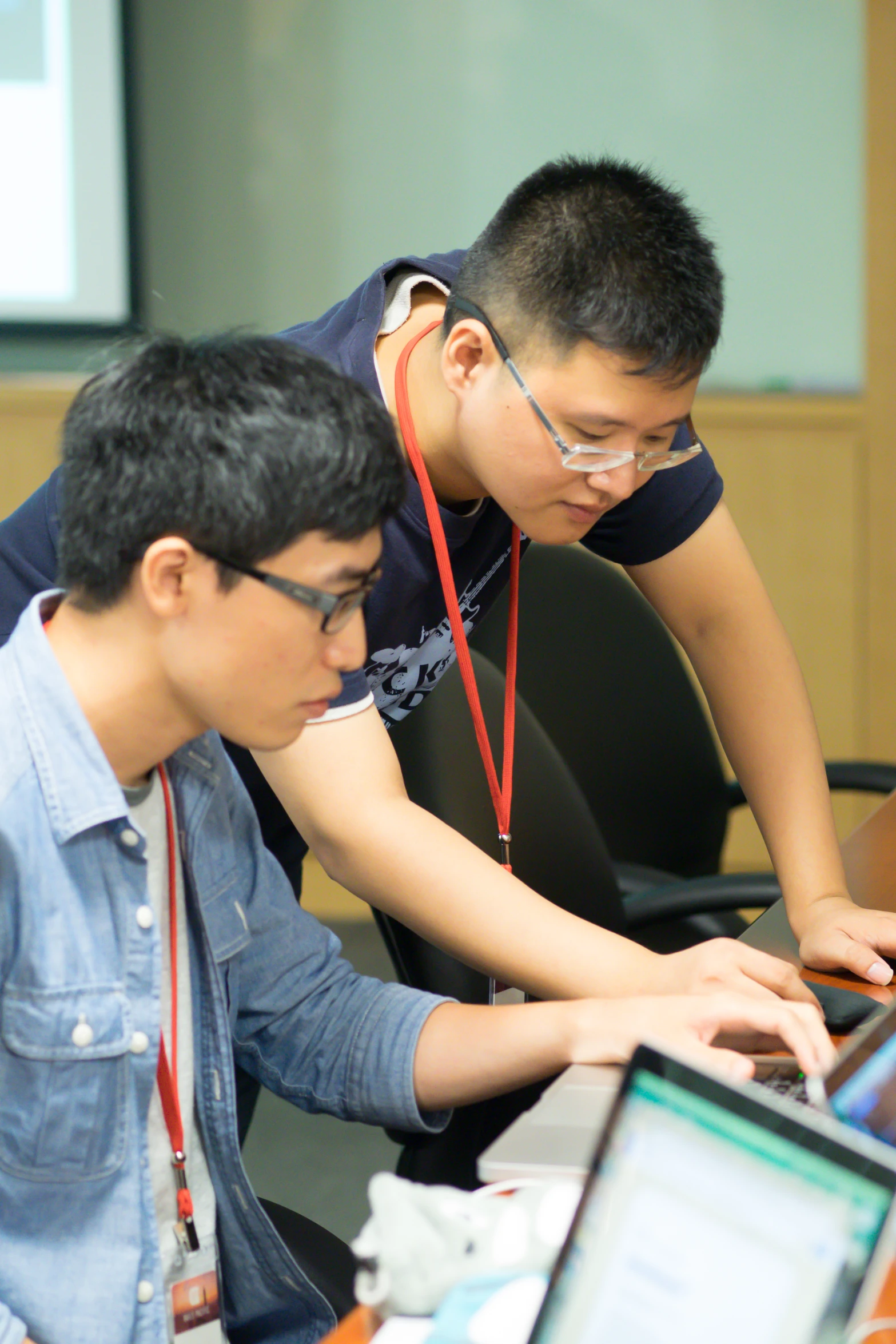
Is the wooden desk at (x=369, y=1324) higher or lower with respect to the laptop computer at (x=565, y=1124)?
higher

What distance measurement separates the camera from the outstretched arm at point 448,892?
3.00 feet

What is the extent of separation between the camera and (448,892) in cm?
97

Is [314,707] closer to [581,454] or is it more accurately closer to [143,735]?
[143,735]

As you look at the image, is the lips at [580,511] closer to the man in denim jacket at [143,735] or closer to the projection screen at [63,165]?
the man in denim jacket at [143,735]

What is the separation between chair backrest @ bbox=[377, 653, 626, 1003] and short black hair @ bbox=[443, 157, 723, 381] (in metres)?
0.38

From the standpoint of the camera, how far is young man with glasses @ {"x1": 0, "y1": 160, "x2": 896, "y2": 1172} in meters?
0.96

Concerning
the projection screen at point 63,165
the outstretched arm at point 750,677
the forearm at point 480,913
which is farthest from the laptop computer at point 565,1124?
the projection screen at point 63,165

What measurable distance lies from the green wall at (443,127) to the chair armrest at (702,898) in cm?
217

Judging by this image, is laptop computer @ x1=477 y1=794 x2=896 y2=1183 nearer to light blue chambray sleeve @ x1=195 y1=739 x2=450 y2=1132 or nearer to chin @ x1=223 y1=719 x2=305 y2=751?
light blue chambray sleeve @ x1=195 y1=739 x2=450 y2=1132

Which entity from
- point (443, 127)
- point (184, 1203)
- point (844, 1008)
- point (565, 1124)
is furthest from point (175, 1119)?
point (443, 127)

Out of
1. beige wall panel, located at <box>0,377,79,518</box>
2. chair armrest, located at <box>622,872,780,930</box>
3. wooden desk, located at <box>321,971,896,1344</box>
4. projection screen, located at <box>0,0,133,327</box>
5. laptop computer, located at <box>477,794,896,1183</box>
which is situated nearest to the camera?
wooden desk, located at <box>321,971,896,1344</box>

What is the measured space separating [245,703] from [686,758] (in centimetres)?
127

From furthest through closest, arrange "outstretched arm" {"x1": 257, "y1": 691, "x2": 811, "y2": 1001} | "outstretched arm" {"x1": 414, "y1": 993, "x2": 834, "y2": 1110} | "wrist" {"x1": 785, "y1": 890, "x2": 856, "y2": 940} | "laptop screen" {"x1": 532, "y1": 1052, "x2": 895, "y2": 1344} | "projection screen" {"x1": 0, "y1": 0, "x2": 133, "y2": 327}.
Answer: "projection screen" {"x1": 0, "y1": 0, "x2": 133, "y2": 327}, "wrist" {"x1": 785, "y1": 890, "x2": 856, "y2": 940}, "outstretched arm" {"x1": 257, "y1": 691, "x2": 811, "y2": 1001}, "outstretched arm" {"x1": 414, "y1": 993, "x2": 834, "y2": 1110}, "laptop screen" {"x1": 532, "y1": 1052, "x2": 895, "y2": 1344}

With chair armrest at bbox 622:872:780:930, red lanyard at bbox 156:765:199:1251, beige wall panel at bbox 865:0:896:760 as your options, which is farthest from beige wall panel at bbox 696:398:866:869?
red lanyard at bbox 156:765:199:1251
